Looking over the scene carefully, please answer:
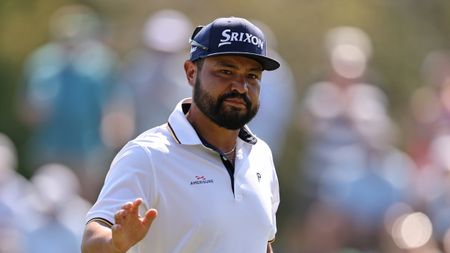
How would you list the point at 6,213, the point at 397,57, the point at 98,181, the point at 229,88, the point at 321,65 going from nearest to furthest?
the point at 229,88 → the point at 6,213 → the point at 98,181 → the point at 321,65 → the point at 397,57

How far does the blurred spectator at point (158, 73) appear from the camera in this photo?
1297 centimetres

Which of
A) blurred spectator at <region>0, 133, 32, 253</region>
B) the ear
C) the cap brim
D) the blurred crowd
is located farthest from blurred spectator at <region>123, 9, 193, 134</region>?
the cap brim

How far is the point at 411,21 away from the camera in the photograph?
16.8 metres

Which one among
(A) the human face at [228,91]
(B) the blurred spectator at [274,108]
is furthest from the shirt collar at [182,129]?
(B) the blurred spectator at [274,108]

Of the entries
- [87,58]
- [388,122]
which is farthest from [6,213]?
[388,122]

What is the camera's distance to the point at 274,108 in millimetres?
13133

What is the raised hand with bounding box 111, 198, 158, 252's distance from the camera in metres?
5.87

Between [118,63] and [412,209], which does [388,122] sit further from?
[118,63]

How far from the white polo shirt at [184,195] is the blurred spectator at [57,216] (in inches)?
211

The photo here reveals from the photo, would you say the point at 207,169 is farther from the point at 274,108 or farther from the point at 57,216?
the point at 274,108

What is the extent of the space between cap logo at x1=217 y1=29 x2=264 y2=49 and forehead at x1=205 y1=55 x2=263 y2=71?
74mm

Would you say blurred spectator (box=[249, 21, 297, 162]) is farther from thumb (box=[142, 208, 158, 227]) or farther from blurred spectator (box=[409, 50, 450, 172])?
thumb (box=[142, 208, 158, 227])

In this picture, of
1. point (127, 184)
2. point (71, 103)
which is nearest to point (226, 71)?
point (127, 184)

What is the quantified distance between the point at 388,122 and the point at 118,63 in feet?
9.01
